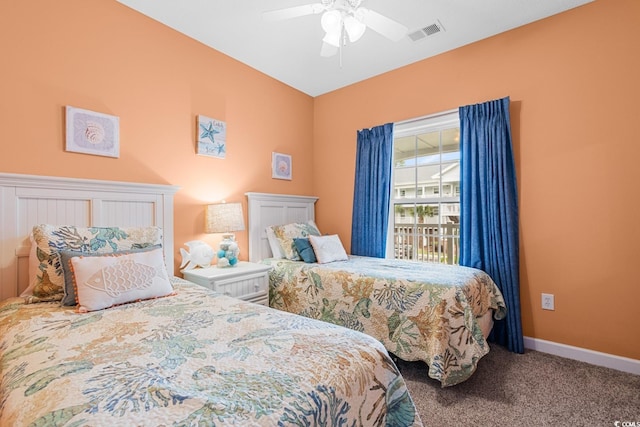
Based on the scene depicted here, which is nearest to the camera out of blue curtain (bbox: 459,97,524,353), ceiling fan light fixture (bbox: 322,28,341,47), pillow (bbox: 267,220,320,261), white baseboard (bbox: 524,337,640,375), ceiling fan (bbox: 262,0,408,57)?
ceiling fan (bbox: 262,0,408,57)

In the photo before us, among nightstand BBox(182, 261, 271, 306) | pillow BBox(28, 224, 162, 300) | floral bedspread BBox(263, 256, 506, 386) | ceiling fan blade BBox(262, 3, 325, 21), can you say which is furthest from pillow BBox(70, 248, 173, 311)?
ceiling fan blade BBox(262, 3, 325, 21)

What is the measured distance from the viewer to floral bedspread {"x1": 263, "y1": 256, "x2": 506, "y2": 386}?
1.84 m

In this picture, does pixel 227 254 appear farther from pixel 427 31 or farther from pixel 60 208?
pixel 427 31

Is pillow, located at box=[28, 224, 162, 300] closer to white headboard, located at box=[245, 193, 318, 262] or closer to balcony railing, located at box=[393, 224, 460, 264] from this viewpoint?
white headboard, located at box=[245, 193, 318, 262]

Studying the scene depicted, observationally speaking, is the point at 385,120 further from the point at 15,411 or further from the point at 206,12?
the point at 15,411

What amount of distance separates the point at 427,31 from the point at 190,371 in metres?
2.93

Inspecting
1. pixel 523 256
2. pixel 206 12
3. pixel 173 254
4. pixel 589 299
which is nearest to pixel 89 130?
pixel 173 254

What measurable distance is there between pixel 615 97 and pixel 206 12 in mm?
3063

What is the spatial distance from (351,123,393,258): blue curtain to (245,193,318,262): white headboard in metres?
0.70

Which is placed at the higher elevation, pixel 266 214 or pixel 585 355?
pixel 266 214

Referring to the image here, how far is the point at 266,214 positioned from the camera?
3236mm

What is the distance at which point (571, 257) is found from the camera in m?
2.31

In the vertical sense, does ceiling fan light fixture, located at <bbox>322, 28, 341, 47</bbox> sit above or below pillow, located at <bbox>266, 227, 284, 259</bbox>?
above

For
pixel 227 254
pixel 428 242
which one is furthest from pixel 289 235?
pixel 428 242
